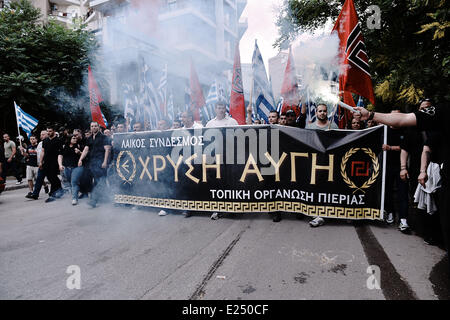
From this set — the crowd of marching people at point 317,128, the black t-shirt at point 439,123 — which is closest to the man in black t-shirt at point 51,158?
the crowd of marching people at point 317,128

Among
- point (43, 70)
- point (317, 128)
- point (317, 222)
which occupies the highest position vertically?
point (43, 70)

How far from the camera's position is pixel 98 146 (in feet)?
19.6

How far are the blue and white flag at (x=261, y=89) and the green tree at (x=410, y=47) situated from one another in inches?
90.0

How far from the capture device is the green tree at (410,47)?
486 centimetres

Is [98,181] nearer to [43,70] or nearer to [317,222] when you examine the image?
[317,222]

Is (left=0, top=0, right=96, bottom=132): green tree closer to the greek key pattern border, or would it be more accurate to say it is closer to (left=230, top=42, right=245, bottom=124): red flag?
(left=230, top=42, right=245, bottom=124): red flag

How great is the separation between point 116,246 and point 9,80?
11538 millimetres

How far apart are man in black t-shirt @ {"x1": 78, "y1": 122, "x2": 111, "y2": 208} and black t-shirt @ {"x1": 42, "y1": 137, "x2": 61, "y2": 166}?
4.21 ft

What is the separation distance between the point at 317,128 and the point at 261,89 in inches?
108

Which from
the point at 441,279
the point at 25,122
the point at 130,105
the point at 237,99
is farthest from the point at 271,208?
the point at 25,122

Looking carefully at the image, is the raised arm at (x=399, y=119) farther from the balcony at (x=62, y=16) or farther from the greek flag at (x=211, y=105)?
the balcony at (x=62, y=16)

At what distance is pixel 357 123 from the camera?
4613mm

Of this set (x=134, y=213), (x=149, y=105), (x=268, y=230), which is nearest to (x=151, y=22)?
(x=149, y=105)
